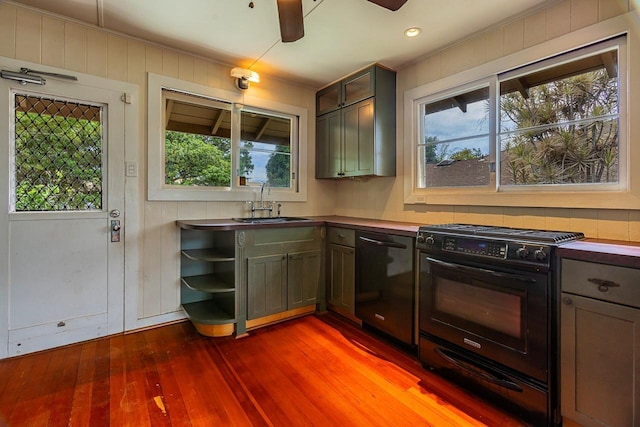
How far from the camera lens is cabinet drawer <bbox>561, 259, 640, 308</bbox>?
1.30 meters

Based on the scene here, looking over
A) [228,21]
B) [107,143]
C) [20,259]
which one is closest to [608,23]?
[228,21]

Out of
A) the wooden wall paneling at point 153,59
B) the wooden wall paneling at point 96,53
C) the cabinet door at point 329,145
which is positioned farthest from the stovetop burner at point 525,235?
the wooden wall paneling at point 96,53

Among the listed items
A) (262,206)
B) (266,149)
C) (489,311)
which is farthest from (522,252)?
(266,149)

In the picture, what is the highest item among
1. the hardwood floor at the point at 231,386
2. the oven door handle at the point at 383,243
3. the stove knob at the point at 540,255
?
the stove knob at the point at 540,255

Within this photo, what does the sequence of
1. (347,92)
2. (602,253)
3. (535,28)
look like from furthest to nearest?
(347,92) → (535,28) → (602,253)

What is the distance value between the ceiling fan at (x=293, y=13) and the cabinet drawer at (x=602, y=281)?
158 centimetres

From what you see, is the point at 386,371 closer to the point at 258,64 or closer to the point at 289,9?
the point at 289,9

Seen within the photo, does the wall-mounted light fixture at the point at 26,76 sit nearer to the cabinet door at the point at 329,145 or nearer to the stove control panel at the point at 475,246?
the cabinet door at the point at 329,145

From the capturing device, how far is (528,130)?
7.38 ft

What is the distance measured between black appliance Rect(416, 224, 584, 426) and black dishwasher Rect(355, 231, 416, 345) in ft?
0.45

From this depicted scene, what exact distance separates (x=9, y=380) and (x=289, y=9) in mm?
2833

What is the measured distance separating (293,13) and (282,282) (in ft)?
7.00

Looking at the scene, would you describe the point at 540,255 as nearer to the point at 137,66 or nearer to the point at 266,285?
the point at 266,285

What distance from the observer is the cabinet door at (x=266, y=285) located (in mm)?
2654
